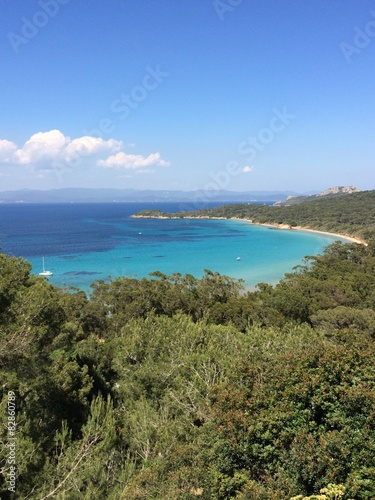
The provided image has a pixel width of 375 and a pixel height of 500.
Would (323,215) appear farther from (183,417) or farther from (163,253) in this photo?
(183,417)

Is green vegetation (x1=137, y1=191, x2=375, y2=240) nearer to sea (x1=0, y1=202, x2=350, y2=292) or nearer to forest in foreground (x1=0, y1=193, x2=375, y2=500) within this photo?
sea (x1=0, y1=202, x2=350, y2=292)

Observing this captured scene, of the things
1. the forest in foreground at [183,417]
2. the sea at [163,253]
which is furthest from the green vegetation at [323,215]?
the forest in foreground at [183,417]

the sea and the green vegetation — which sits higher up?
the green vegetation

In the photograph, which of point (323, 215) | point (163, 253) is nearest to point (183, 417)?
point (163, 253)

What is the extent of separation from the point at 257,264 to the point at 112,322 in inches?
1158

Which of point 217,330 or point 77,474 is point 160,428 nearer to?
point 77,474

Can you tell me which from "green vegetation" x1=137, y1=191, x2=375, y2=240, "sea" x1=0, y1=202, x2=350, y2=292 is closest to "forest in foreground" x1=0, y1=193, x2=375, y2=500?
"sea" x1=0, y1=202, x2=350, y2=292

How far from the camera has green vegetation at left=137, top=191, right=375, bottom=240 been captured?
74.2 metres

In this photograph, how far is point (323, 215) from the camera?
3521 inches

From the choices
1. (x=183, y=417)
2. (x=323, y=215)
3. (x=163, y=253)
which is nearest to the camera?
(x=183, y=417)

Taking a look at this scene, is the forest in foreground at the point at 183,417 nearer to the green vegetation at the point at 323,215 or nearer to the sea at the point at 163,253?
the sea at the point at 163,253

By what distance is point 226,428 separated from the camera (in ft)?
18.9

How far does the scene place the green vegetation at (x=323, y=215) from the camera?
7420 cm

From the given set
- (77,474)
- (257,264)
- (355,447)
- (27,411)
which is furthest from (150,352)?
(257,264)
